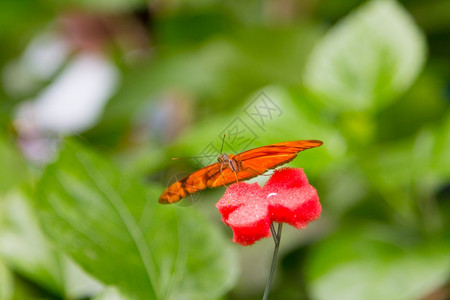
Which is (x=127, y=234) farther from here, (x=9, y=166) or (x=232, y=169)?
(x=9, y=166)

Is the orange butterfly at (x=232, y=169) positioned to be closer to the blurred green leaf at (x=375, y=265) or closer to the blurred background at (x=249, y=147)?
the blurred background at (x=249, y=147)

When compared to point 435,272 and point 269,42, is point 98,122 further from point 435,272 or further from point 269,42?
point 435,272

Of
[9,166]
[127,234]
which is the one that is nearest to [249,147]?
[127,234]

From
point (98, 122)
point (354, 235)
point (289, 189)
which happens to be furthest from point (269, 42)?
point (289, 189)

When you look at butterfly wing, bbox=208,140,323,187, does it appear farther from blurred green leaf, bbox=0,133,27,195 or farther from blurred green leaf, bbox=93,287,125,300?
blurred green leaf, bbox=0,133,27,195

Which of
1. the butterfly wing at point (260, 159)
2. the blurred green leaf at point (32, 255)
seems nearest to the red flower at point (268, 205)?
the butterfly wing at point (260, 159)

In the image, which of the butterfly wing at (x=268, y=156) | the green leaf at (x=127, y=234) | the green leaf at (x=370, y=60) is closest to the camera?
the butterfly wing at (x=268, y=156)
